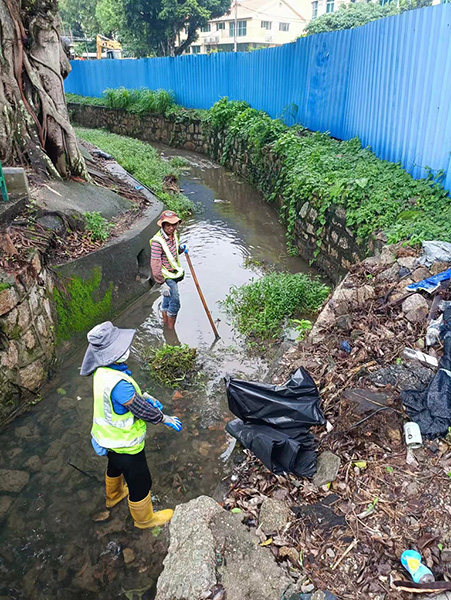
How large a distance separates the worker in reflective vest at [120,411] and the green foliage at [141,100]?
18.7 m

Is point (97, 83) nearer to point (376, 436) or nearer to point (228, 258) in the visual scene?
point (228, 258)

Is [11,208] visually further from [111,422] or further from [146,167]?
[146,167]

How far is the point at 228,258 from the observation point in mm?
8891

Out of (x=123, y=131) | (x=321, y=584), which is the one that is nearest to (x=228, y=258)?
(x=321, y=584)

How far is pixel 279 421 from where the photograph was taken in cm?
349

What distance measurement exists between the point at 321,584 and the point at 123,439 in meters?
1.70

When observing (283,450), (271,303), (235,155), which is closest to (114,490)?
(283,450)

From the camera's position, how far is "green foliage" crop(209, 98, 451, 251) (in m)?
6.07

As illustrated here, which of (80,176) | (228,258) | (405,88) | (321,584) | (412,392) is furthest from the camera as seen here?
(228,258)

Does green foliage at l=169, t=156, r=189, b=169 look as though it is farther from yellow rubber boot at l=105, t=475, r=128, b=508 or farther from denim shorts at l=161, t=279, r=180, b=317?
yellow rubber boot at l=105, t=475, r=128, b=508

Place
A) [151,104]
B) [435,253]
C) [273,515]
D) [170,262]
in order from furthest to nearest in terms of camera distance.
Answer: [151,104] < [170,262] < [435,253] < [273,515]

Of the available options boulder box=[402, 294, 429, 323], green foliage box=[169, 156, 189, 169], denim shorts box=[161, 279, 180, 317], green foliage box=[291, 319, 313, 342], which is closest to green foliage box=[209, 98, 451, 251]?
boulder box=[402, 294, 429, 323]

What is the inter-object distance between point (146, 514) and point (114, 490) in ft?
1.27

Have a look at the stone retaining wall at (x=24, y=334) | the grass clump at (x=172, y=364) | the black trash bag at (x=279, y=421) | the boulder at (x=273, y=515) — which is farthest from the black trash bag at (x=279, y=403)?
the stone retaining wall at (x=24, y=334)
